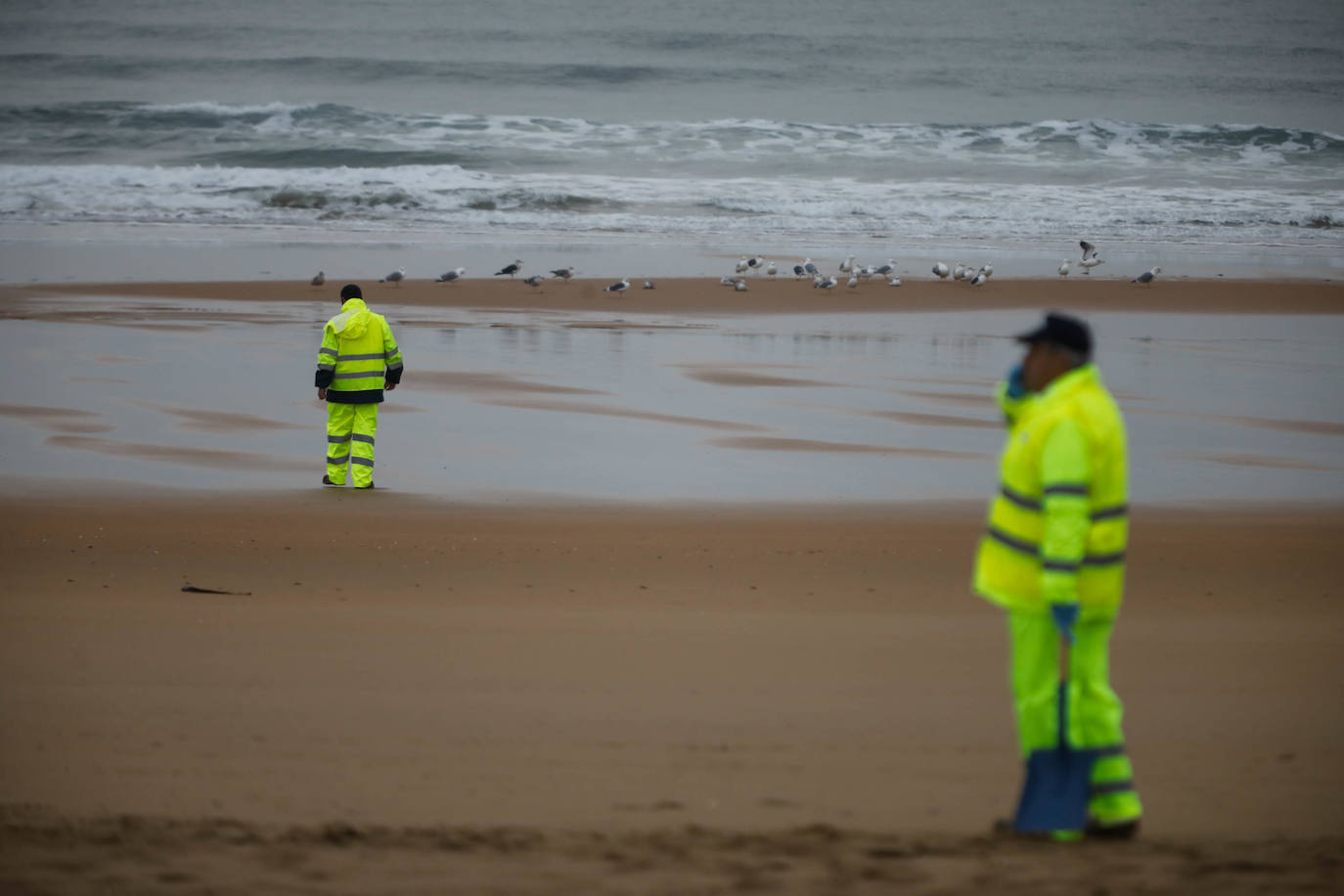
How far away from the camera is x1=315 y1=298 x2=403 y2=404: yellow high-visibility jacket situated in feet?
31.2

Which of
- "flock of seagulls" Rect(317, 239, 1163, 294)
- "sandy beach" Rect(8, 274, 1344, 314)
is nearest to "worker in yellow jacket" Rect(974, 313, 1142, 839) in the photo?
"sandy beach" Rect(8, 274, 1344, 314)

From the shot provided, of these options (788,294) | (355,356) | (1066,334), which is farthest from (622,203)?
(1066,334)

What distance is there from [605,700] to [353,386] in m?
4.79

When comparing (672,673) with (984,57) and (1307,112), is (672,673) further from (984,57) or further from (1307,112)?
(984,57)

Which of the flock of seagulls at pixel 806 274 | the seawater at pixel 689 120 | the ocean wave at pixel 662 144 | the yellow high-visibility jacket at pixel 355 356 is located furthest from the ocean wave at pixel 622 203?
the yellow high-visibility jacket at pixel 355 356

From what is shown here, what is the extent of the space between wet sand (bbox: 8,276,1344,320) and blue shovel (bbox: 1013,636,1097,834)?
16332mm

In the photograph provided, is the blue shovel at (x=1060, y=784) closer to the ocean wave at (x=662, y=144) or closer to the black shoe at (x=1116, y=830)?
the black shoe at (x=1116, y=830)

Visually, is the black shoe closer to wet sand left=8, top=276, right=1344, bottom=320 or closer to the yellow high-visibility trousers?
the yellow high-visibility trousers

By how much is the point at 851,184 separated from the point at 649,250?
1625 cm

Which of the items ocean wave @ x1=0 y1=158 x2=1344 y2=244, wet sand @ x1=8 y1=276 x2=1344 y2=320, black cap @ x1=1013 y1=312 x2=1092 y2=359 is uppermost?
ocean wave @ x1=0 y1=158 x2=1344 y2=244

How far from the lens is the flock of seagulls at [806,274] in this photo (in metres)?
22.0

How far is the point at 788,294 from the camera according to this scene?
888 inches

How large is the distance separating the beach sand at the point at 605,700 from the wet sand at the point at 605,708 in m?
0.02

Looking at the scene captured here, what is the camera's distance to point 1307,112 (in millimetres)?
65938
